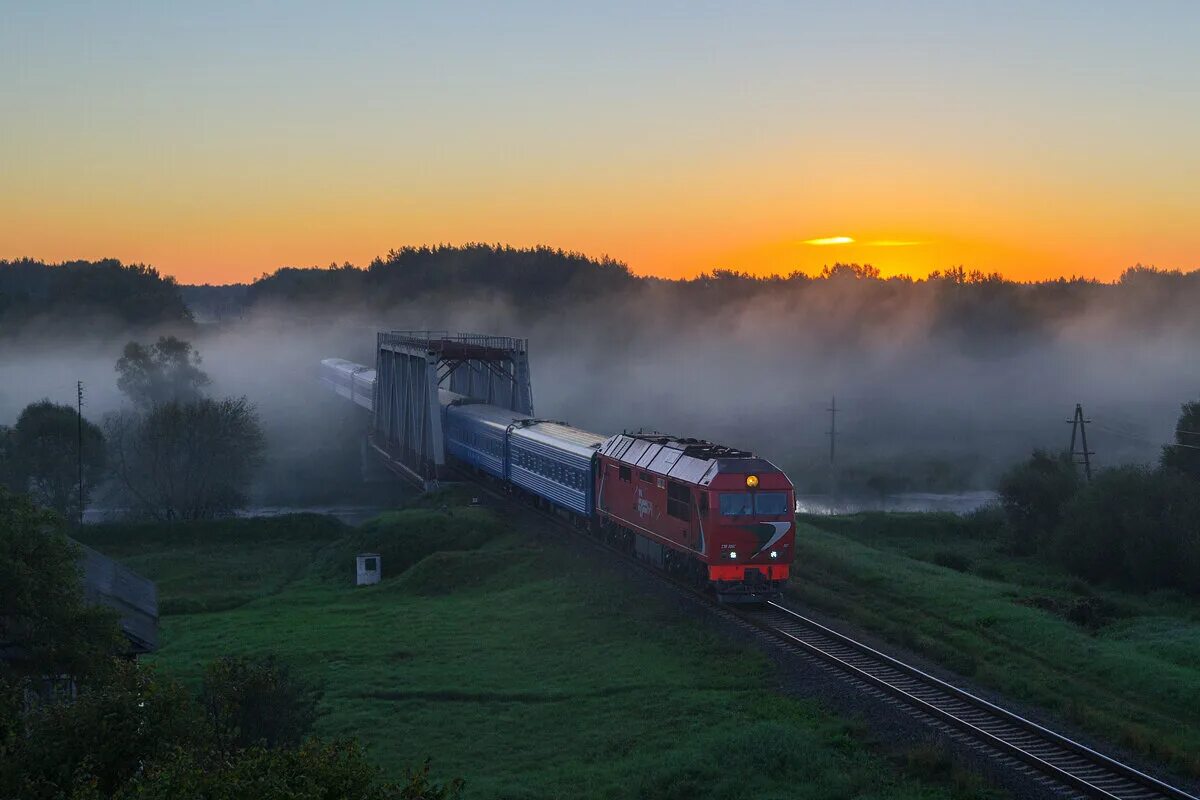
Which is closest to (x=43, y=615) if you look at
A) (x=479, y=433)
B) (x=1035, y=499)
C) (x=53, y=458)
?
(x=479, y=433)

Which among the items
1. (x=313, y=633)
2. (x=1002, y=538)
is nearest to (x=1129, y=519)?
(x=1002, y=538)

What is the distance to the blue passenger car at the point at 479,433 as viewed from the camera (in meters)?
56.7

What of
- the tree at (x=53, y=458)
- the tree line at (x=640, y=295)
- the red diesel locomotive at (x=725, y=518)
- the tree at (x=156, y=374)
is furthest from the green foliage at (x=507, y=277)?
the red diesel locomotive at (x=725, y=518)

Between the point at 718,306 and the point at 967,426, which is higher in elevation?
the point at 718,306

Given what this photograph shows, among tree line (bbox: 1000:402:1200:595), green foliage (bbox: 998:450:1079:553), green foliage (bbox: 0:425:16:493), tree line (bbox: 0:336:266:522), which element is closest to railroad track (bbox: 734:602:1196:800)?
tree line (bbox: 1000:402:1200:595)

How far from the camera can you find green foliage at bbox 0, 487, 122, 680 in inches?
797

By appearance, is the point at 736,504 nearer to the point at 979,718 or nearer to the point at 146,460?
the point at 979,718

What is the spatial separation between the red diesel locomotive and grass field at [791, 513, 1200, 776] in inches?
125

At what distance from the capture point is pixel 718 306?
184375 mm

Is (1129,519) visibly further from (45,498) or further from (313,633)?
(45,498)

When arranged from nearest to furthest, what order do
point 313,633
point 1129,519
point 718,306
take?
point 313,633
point 1129,519
point 718,306

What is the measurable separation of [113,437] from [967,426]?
8441cm

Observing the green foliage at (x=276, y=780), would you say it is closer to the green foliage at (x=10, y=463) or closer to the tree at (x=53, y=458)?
the tree at (x=53, y=458)

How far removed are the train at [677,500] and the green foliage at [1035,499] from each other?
74.4 feet
